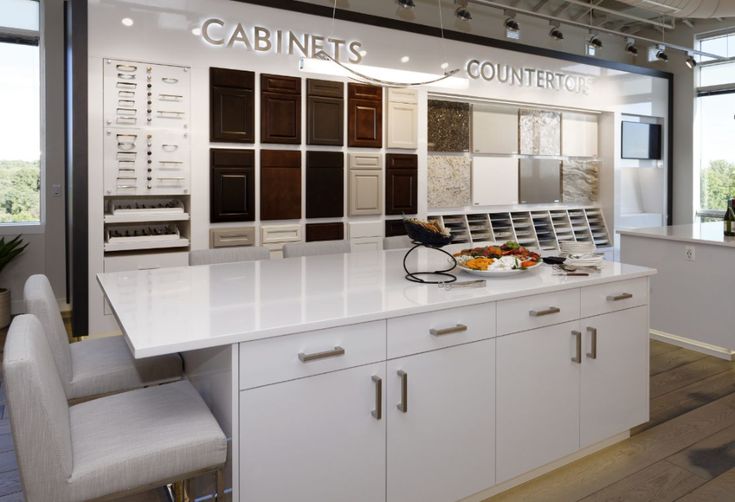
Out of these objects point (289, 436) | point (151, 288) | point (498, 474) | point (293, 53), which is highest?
point (293, 53)

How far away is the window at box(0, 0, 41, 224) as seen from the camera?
570 centimetres

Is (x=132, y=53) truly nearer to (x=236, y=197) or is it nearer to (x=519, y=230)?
(x=236, y=197)

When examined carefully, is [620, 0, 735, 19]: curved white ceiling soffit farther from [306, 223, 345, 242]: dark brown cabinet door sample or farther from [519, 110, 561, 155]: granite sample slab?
[306, 223, 345, 242]: dark brown cabinet door sample

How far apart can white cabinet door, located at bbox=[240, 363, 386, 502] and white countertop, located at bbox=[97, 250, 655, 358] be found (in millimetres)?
196

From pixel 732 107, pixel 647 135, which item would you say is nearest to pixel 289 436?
pixel 647 135

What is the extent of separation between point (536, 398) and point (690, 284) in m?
2.64

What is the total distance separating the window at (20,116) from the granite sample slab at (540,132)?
538 centimetres

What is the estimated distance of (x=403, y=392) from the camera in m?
2.01

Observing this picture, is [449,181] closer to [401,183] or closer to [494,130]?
[401,183]

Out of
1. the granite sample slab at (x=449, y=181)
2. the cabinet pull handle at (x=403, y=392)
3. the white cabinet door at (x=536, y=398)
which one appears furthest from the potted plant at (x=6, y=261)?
the white cabinet door at (x=536, y=398)

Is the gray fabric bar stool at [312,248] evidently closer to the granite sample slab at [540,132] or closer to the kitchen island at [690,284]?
the kitchen island at [690,284]

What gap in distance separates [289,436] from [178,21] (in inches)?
154

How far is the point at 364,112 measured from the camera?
552 centimetres

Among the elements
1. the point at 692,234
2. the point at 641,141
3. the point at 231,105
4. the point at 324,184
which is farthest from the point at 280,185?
Result: the point at 641,141
